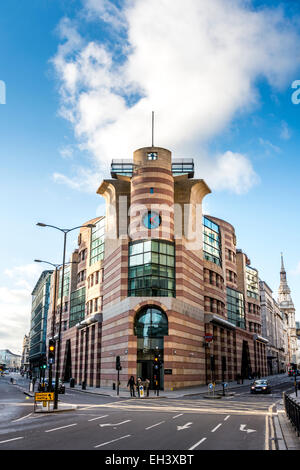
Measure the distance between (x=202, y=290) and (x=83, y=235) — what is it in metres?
31.4

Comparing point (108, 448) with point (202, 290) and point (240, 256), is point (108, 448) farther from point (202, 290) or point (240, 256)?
point (240, 256)

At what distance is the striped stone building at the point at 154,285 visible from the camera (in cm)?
5038

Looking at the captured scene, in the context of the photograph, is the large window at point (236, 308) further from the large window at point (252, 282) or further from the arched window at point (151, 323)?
the arched window at point (151, 323)

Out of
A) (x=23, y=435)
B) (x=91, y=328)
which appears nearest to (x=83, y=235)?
(x=91, y=328)

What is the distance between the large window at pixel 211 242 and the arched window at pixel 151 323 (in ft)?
74.4

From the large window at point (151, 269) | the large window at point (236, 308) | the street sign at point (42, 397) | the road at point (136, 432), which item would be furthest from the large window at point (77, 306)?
the road at point (136, 432)

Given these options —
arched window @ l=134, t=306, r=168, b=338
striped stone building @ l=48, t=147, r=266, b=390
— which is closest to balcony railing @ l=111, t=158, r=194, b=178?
striped stone building @ l=48, t=147, r=266, b=390

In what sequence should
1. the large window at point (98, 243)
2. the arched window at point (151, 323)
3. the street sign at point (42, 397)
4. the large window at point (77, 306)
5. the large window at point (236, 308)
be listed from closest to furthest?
the street sign at point (42, 397), the arched window at point (151, 323), the large window at point (98, 243), the large window at point (77, 306), the large window at point (236, 308)

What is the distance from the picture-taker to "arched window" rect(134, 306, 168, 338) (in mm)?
50281

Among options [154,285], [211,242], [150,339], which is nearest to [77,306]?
[211,242]

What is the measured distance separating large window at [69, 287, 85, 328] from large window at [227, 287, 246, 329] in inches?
1135

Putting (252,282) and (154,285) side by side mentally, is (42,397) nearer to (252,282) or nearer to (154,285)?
(154,285)

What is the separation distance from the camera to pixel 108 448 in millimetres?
12914

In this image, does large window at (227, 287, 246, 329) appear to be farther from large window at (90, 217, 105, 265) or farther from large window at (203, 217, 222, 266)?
large window at (90, 217, 105, 265)
